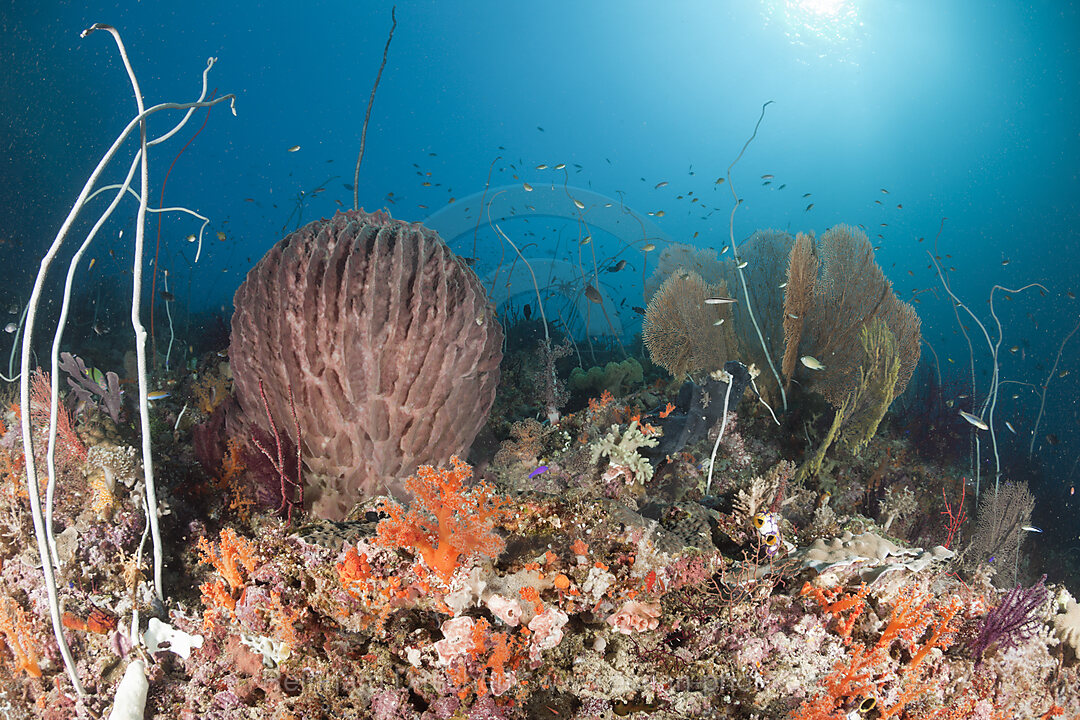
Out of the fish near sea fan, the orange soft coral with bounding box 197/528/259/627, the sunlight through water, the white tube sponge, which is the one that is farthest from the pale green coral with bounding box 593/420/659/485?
the sunlight through water

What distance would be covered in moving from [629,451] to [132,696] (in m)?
3.05

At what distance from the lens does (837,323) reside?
230 inches

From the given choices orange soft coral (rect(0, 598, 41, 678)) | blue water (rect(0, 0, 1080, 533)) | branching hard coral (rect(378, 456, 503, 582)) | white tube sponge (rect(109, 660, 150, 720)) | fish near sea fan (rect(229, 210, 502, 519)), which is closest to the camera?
white tube sponge (rect(109, 660, 150, 720))

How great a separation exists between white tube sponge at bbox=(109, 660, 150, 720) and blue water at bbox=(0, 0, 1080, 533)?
68.9 ft

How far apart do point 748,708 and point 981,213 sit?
64.5m

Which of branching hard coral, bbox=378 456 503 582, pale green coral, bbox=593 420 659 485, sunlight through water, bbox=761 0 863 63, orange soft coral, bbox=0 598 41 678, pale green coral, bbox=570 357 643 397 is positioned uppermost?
sunlight through water, bbox=761 0 863 63

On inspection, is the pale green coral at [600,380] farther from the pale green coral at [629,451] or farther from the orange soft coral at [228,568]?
the orange soft coral at [228,568]

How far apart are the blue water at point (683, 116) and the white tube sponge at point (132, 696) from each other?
21.0 m

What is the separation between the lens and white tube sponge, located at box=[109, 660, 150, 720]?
1.85 m

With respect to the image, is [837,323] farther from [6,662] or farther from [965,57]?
[965,57]

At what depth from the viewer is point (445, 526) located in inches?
78.3

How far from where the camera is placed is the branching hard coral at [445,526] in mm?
1993

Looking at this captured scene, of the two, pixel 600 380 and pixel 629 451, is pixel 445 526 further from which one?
pixel 600 380

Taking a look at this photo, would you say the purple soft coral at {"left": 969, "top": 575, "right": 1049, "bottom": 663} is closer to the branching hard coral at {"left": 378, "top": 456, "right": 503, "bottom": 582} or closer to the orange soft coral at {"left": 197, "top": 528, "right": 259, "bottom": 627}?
the branching hard coral at {"left": 378, "top": 456, "right": 503, "bottom": 582}
